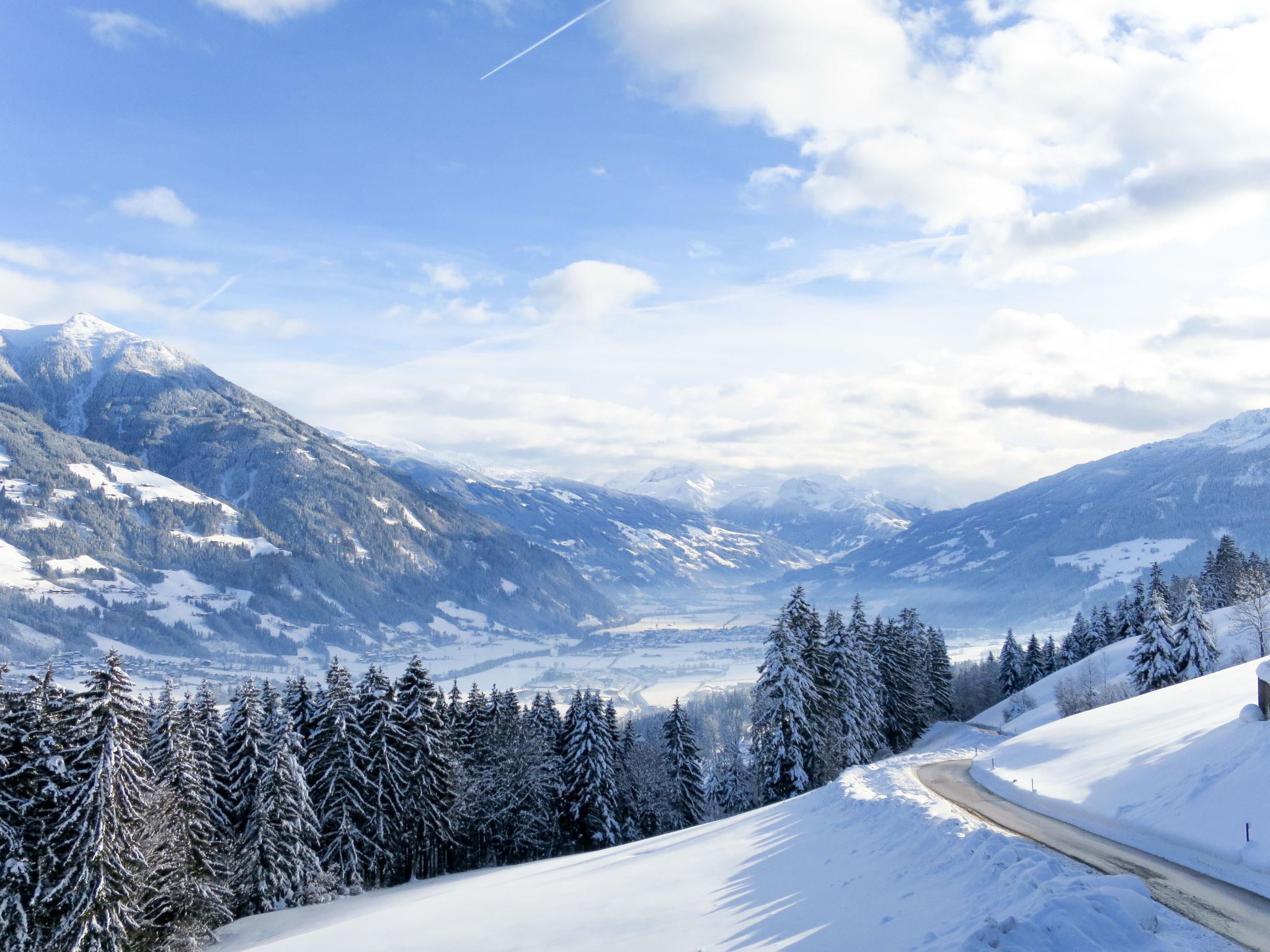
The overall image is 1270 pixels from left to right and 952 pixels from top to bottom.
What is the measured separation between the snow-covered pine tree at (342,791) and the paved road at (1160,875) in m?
31.5

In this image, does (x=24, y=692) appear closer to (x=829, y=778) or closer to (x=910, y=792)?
(x=910, y=792)

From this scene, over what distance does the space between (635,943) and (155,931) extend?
79.8ft

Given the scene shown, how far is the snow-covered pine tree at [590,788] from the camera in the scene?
171 feet

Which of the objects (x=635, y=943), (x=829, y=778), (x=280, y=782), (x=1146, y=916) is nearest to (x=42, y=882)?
(x=280, y=782)

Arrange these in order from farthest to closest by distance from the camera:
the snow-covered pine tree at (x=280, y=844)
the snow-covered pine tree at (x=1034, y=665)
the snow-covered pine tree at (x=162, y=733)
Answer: the snow-covered pine tree at (x=1034, y=665), the snow-covered pine tree at (x=280, y=844), the snow-covered pine tree at (x=162, y=733)

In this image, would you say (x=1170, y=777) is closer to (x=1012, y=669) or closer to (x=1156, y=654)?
(x=1156, y=654)

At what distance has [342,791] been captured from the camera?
137 ft

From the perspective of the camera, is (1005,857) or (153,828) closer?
(1005,857)

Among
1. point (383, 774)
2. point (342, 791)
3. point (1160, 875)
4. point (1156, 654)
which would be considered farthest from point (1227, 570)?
point (342, 791)

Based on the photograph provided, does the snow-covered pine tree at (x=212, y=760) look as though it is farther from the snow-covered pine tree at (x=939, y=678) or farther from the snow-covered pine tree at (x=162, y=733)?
the snow-covered pine tree at (x=939, y=678)

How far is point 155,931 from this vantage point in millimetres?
29578

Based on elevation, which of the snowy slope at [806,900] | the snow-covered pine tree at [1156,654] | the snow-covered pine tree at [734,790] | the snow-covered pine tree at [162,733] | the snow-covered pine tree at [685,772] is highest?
the snow-covered pine tree at [162,733]

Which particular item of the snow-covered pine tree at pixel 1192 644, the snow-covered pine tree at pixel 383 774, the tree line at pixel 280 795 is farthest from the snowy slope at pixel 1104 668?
the snow-covered pine tree at pixel 383 774

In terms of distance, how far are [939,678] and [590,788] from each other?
56314 millimetres
